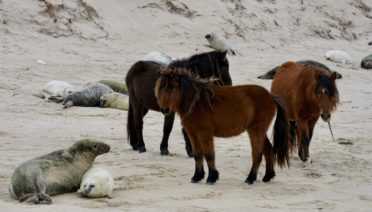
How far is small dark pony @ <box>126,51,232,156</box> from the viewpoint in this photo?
10.0 metres

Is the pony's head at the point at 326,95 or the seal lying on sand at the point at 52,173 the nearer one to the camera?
the seal lying on sand at the point at 52,173

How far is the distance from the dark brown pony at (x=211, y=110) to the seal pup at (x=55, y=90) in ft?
20.7

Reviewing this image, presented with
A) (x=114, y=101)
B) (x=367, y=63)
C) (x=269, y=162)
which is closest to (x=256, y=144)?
(x=269, y=162)

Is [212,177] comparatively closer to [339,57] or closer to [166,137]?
[166,137]

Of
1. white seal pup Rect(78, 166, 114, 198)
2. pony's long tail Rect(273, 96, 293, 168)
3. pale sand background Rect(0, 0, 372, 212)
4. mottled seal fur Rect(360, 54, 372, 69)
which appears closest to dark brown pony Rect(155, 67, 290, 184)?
pony's long tail Rect(273, 96, 293, 168)

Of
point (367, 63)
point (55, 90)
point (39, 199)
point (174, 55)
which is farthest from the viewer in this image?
point (367, 63)

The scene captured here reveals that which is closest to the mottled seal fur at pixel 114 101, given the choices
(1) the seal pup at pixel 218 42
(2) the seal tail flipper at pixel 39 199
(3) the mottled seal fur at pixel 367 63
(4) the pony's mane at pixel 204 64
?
(4) the pony's mane at pixel 204 64

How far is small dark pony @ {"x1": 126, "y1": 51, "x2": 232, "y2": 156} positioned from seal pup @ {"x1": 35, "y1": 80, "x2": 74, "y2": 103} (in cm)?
359

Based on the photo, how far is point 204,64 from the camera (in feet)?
32.8

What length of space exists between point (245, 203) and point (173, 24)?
51.3 ft

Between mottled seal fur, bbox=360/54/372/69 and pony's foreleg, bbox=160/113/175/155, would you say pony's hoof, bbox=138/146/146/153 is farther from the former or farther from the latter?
mottled seal fur, bbox=360/54/372/69

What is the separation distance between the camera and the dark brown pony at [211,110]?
27.9 ft

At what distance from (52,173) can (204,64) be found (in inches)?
120

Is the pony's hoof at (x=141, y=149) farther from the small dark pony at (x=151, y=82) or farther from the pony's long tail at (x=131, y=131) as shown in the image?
the pony's long tail at (x=131, y=131)
